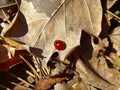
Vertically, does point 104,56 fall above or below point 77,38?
below

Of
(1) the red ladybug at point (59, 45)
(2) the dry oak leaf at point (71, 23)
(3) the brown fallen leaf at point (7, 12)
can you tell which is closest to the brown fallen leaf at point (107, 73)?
(2) the dry oak leaf at point (71, 23)

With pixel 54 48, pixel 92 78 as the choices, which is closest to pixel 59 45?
pixel 54 48

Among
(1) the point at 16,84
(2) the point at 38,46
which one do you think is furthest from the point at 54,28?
(1) the point at 16,84

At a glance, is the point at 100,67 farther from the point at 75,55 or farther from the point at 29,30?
the point at 29,30

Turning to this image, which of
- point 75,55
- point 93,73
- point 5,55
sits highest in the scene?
point 5,55

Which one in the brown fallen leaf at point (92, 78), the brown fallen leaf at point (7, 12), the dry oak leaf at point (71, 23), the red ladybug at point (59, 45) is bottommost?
the brown fallen leaf at point (92, 78)

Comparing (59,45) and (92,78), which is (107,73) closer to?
(92,78)

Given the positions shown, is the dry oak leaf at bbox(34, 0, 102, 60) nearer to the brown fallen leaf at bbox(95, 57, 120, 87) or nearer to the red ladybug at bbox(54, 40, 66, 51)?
the red ladybug at bbox(54, 40, 66, 51)

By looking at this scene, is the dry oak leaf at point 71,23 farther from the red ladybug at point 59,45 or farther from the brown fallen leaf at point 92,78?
the brown fallen leaf at point 92,78
